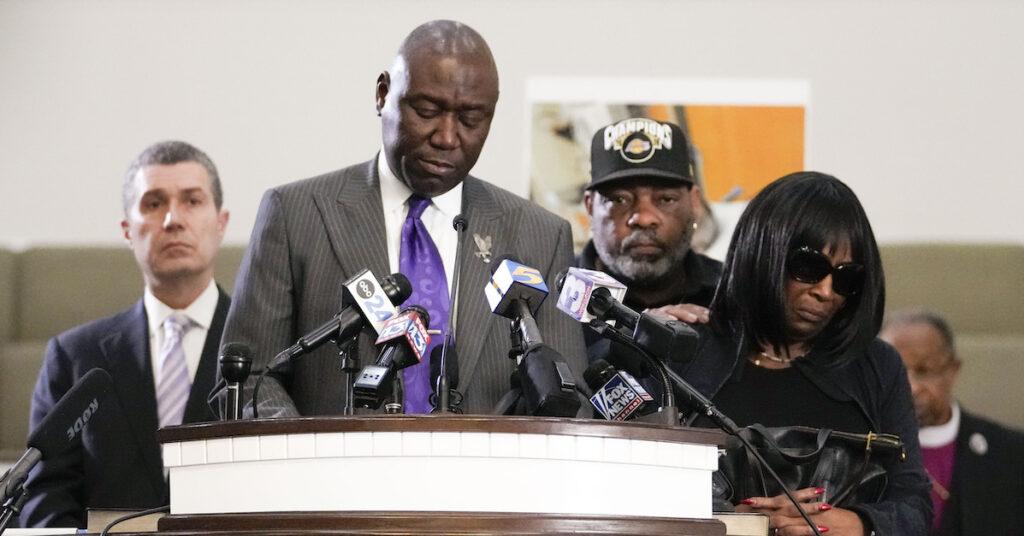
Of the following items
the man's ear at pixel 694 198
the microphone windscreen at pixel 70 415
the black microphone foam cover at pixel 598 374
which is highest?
the man's ear at pixel 694 198

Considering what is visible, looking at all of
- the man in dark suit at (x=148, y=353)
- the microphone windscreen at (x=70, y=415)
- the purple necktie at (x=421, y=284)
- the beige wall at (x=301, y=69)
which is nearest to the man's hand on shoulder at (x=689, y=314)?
the purple necktie at (x=421, y=284)

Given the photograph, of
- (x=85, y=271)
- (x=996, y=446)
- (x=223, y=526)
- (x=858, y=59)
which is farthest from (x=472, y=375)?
(x=858, y=59)

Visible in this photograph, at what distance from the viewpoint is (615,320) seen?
7.80ft

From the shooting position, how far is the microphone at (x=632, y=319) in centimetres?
229

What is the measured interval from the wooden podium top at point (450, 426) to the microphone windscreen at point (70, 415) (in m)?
0.39

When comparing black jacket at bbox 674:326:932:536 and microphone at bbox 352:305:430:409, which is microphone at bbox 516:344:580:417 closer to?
microphone at bbox 352:305:430:409

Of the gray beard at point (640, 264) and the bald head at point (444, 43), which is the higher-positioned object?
the bald head at point (444, 43)

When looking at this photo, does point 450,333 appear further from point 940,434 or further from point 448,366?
point 940,434

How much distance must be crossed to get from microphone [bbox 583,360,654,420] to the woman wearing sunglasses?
0.63 metres

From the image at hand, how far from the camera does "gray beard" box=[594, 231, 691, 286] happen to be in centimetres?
389

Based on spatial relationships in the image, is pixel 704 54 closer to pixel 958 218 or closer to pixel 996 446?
pixel 958 218

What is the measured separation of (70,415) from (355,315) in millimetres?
537

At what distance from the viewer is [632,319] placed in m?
2.31

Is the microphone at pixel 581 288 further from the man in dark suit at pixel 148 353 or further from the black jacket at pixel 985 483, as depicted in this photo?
the black jacket at pixel 985 483
